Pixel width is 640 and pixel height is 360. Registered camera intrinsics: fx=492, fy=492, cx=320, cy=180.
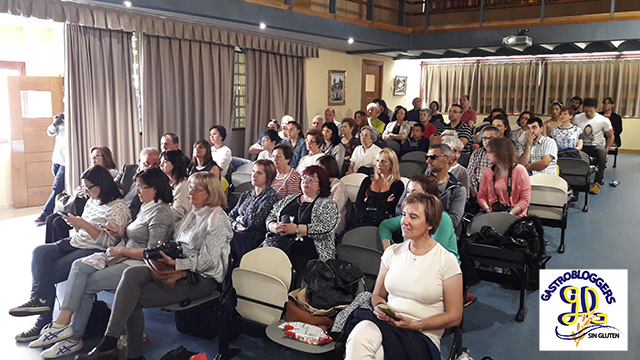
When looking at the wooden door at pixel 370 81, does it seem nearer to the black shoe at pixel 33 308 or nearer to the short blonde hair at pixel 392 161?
the short blonde hair at pixel 392 161

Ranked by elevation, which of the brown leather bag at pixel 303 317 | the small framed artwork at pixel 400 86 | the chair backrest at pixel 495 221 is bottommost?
the brown leather bag at pixel 303 317

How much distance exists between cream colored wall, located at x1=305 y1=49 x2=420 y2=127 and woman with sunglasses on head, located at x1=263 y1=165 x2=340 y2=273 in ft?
21.9

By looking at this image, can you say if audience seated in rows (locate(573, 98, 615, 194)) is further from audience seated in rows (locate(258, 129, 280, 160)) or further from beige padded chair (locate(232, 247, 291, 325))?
beige padded chair (locate(232, 247, 291, 325))

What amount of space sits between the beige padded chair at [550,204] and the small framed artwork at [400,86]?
8433 mm

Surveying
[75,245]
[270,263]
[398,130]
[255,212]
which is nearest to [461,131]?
[398,130]

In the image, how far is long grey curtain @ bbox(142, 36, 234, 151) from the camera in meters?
7.36

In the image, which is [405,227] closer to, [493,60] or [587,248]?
[587,248]

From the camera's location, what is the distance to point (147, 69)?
23.9ft

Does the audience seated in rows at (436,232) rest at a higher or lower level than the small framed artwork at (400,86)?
lower

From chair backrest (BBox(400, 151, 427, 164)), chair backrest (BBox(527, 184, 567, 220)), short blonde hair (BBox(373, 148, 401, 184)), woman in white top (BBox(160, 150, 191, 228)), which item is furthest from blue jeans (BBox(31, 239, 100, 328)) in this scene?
chair backrest (BBox(400, 151, 427, 164))

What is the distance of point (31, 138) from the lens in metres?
Answer: 7.39

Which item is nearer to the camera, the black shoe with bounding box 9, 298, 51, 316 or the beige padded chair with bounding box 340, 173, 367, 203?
the black shoe with bounding box 9, 298, 51, 316

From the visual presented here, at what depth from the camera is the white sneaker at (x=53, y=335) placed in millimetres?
3367

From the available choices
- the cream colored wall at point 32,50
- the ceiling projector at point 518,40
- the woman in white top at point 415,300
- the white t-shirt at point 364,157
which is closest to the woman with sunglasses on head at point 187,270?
the woman in white top at point 415,300
